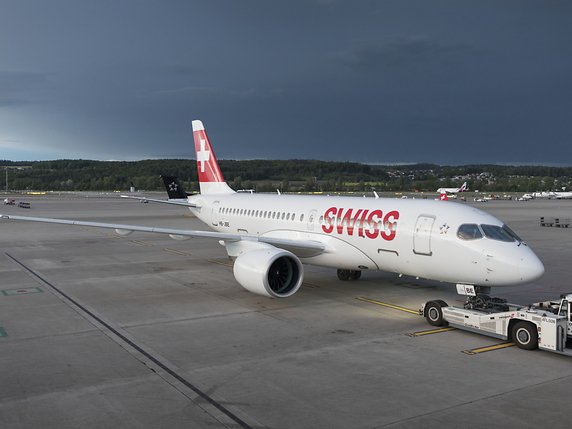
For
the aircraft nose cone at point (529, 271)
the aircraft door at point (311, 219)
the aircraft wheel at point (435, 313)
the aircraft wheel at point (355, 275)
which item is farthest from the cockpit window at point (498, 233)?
the aircraft wheel at point (355, 275)

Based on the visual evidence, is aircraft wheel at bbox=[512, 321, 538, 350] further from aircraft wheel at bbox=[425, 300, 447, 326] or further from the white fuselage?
aircraft wheel at bbox=[425, 300, 447, 326]

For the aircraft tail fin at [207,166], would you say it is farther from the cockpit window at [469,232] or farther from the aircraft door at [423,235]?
the cockpit window at [469,232]

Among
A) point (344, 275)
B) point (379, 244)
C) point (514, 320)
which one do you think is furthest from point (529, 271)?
point (344, 275)

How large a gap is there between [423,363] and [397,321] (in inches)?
145

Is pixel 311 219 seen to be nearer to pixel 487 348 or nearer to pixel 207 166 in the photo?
Result: pixel 487 348

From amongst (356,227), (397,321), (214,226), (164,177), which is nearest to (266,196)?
(214,226)

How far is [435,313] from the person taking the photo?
14.6 metres

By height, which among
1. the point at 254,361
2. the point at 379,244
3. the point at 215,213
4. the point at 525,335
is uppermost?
the point at 215,213

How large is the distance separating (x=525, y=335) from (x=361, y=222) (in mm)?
6810

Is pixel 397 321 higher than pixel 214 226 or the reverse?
the reverse

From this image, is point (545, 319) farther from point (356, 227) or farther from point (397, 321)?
point (356, 227)

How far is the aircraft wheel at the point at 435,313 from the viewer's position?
14.5m

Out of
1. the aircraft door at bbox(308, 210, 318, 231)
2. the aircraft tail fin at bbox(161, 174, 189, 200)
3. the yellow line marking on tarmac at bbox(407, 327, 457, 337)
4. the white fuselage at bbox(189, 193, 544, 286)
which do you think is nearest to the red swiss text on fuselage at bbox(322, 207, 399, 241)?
the white fuselage at bbox(189, 193, 544, 286)

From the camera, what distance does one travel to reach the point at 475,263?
1448cm
